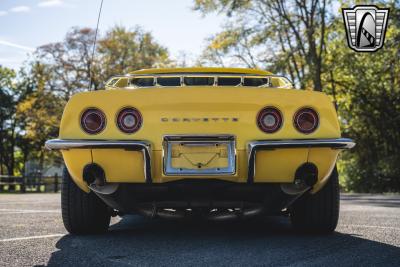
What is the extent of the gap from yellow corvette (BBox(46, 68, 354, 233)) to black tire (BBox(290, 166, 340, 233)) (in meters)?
0.30

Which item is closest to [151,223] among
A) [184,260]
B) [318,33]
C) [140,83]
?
[140,83]

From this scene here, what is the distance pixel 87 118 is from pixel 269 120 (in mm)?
1147

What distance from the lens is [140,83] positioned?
4.42 metres

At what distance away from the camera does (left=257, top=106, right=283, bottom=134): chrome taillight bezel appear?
344 cm

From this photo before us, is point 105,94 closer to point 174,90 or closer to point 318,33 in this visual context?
point 174,90

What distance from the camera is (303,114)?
351cm

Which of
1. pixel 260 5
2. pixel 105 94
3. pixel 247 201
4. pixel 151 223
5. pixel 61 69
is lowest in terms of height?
pixel 151 223

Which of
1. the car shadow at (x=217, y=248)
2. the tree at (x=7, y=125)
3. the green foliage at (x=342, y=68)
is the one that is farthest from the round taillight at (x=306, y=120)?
the tree at (x=7, y=125)

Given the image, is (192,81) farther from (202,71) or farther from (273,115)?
(273,115)

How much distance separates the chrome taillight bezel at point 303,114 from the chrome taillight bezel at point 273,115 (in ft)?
0.32

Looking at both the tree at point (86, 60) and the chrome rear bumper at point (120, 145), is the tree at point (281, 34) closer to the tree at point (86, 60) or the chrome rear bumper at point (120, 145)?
the tree at point (86, 60)

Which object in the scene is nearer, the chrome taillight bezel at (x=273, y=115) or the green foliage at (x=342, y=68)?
the chrome taillight bezel at (x=273, y=115)

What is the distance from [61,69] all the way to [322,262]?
93.2ft

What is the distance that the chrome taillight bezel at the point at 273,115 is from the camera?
3.44 metres
